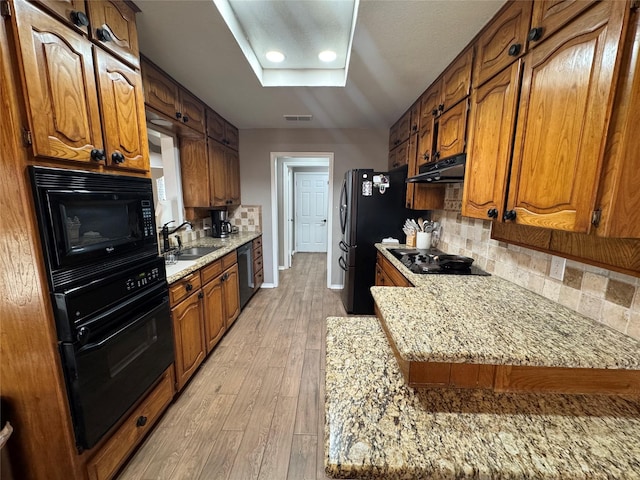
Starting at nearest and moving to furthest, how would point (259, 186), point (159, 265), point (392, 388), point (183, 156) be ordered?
point (392, 388), point (159, 265), point (183, 156), point (259, 186)

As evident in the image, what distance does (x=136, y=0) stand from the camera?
4.21 feet

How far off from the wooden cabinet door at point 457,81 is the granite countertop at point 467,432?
1.68 metres

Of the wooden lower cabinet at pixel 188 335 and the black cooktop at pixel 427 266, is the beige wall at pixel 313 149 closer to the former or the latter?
the black cooktop at pixel 427 266

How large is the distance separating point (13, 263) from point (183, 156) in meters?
2.06

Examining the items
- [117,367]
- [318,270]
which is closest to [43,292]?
[117,367]

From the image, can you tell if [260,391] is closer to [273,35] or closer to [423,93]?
[273,35]

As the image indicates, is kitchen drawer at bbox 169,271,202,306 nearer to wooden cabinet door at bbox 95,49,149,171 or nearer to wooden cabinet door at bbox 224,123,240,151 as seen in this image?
wooden cabinet door at bbox 95,49,149,171

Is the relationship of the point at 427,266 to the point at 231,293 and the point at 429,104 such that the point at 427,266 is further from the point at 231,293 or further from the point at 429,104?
the point at 231,293

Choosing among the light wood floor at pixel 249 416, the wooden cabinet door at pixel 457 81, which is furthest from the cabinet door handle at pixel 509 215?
the light wood floor at pixel 249 416

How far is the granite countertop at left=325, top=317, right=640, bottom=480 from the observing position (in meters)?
0.60

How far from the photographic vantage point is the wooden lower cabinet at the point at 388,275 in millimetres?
1925

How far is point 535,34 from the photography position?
107 cm

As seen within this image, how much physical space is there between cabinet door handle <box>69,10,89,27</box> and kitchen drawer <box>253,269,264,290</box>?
113 inches

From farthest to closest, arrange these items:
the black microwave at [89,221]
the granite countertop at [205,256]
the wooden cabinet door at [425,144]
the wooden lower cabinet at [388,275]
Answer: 1. the wooden cabinet door at [425,144]
2. the wooden lower cabinet at [388,275]
3. the granite countertop at [205,256]
4. the black microwave at [89,221]
